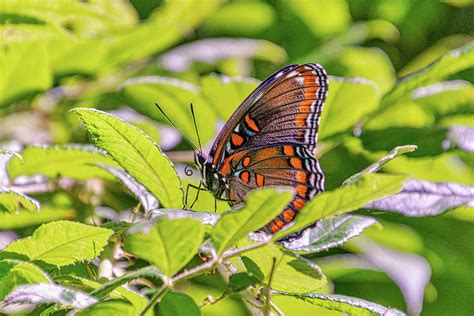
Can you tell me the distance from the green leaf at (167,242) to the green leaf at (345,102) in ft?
2.11

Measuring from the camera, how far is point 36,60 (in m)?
1.33

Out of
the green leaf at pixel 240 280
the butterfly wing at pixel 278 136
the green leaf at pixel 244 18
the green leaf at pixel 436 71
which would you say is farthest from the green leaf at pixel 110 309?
the green leaf at pixel 244 18

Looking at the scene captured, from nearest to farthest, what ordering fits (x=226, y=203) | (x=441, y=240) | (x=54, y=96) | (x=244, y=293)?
(x=244, y=293) → (x=226, y=203) → (x=441, y=240) → (x=54, y=96)

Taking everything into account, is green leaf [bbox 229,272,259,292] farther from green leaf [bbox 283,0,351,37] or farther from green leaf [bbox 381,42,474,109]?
green leaf [bbox 283,0,351,37]

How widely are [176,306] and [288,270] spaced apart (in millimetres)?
127

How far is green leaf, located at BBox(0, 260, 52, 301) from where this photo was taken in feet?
2.43

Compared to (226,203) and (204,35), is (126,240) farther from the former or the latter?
(204,35)

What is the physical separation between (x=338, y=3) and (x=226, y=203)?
32.6 inches

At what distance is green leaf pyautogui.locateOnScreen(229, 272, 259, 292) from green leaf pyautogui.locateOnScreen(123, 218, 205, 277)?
12cm

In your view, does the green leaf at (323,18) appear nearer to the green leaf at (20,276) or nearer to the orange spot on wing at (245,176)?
the orange spot on wing at (245,176)

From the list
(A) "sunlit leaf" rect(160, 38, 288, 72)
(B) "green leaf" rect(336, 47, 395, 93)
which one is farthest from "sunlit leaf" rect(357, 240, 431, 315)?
(A) "sunlit leaf" rect(160, 38, 288, 72)

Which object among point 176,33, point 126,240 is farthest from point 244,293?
point 176,33

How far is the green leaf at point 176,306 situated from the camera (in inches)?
31.5

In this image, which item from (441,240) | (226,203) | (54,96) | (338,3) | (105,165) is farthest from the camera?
(338,3)
